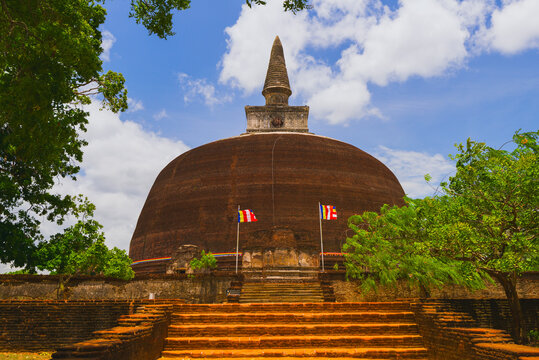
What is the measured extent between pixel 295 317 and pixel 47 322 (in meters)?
6.47

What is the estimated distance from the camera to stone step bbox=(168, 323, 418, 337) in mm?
6906

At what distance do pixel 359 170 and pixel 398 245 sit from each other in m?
14.9

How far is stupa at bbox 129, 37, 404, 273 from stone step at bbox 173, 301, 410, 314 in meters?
14.6

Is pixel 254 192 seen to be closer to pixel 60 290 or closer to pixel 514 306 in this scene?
pixel 60 290

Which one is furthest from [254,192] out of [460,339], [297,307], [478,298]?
[460,339]

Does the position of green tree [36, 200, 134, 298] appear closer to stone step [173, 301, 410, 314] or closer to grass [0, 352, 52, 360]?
grass [0, 352, 52, 360]

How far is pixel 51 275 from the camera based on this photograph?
15.9 metres

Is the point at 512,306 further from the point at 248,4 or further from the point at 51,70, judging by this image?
the point at 51,70

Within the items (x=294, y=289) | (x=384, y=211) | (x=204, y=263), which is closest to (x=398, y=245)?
(x=384, y=211)

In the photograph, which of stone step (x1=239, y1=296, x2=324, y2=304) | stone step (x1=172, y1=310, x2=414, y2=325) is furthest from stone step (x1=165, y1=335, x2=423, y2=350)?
stone step (x1=239, y1=296, x2=324, y2=304)

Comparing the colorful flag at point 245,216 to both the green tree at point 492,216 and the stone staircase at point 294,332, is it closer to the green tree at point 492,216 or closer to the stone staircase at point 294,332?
the green tree at point 492,216

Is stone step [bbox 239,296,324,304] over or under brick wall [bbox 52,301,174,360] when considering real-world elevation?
over

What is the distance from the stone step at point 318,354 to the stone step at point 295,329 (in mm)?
563

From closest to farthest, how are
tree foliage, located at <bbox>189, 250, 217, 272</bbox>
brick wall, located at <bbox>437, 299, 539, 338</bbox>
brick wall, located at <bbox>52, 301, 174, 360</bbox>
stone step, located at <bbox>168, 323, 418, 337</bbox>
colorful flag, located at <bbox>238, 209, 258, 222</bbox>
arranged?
1. brick wall, located at <bbox>52, 301, 174, 360</bbox>
2. stone step, located at <bbox>168, 323, 418, 337</bbox>
3. brick wall, located at <bbox>437, 299, 539, 338</bbox>
4. colorful flag, located at <bbox>238, 209, 258, 222</bbox>
5. tree foliage, located at <bbox>189, 250, 217, 272</bbox>
